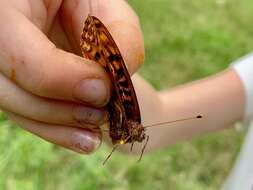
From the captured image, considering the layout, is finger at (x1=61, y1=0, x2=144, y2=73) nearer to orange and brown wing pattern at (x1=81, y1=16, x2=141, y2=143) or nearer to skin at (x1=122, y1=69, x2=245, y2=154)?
orange and brown wing pattern at (x1=81, y1=16, x2=141, y2=143)

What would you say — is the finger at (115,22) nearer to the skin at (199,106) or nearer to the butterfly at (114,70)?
the butterfly at (114,70)

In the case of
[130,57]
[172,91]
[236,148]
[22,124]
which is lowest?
[236,148]

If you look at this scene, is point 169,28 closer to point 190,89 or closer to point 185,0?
point 185,0

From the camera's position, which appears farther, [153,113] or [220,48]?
[220,48]

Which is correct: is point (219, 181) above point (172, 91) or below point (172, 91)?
below

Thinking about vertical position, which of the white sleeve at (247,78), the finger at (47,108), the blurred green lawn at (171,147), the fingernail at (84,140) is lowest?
the blurred green lawn at (171,147)

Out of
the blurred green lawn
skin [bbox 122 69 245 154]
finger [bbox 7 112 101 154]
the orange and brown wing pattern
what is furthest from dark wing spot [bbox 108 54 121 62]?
the blurred green lawn

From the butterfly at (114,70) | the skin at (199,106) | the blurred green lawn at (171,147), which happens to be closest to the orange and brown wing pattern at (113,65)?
the butterfly at (114,70)

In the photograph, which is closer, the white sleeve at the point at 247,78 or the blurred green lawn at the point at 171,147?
the white sleeve at the point at 247,78

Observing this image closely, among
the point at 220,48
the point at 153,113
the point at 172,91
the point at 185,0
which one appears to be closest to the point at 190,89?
the point at 172,91
